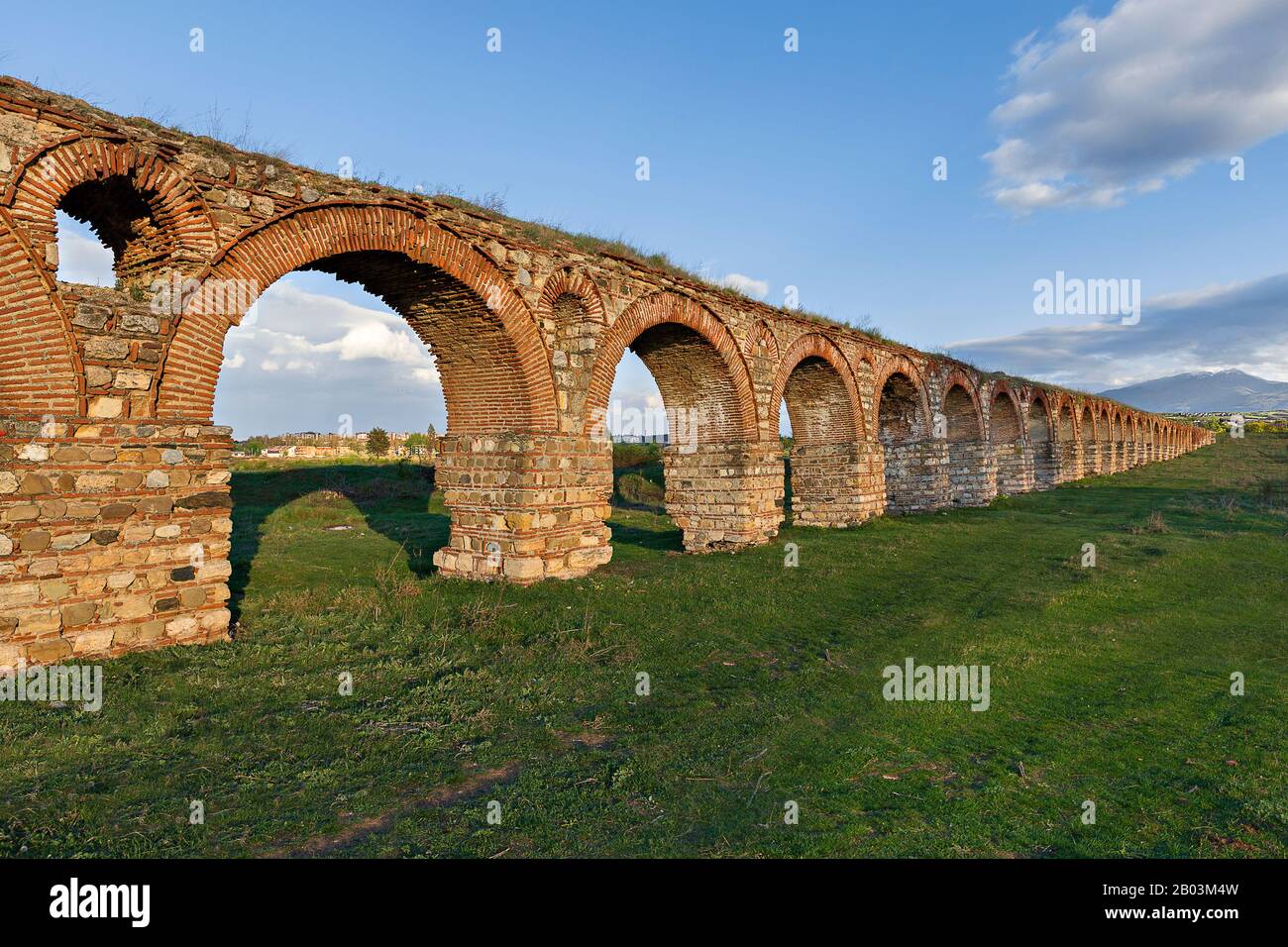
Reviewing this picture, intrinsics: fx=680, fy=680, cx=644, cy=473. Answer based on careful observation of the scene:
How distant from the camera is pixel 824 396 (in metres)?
16.7

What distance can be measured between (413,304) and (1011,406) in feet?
78.2

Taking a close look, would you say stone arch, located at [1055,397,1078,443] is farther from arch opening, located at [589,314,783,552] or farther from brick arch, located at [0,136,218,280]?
brick arch, located at [0,136,218,280]

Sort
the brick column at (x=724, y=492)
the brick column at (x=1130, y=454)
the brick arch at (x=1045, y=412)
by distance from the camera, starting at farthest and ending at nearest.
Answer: the brick column at (x=1130, y=454) → the brick arch at (x=1045, y=412) → the brick column at (x=724, y=492)

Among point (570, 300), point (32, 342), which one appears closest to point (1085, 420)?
point (570, 300)

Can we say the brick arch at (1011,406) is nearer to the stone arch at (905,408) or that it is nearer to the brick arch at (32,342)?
the stone arch at (905,408)

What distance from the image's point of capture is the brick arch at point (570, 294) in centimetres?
985

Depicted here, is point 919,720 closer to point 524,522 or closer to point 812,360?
point 524,522

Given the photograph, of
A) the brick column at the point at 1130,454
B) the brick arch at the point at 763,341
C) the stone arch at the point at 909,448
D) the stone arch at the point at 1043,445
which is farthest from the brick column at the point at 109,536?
the brick column at the point at 1130,454

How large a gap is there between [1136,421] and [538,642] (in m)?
51.4

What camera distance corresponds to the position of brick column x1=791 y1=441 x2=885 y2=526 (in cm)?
1596

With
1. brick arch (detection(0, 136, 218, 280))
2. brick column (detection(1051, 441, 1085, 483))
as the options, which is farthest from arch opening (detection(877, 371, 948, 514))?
brick arch (detection(0, 136, 218, 280))

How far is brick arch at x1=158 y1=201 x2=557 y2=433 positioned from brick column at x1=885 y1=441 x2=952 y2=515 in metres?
12.8

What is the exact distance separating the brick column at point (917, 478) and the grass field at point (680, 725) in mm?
8753
